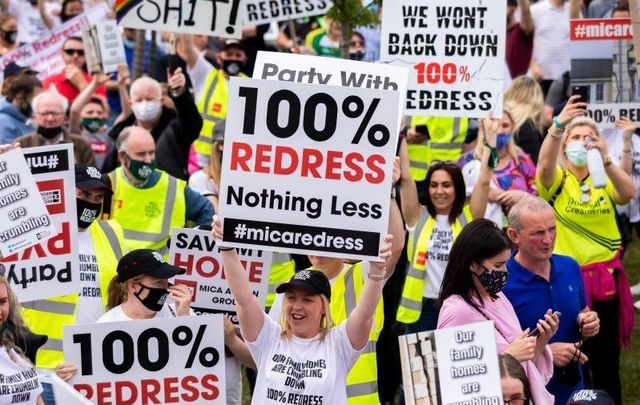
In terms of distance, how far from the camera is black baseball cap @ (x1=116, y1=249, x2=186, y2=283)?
28.8ft

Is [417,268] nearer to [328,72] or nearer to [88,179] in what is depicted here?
[88,179]

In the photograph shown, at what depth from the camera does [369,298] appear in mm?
8008

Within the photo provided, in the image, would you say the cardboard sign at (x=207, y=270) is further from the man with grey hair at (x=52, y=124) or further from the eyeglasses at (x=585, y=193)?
the man with grey hair at (x=52, y=124)

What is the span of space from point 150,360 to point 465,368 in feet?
6.31

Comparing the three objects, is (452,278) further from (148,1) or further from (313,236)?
(148,1)

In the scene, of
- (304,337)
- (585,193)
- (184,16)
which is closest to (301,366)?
(304,337)

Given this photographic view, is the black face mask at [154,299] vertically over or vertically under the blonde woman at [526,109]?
under

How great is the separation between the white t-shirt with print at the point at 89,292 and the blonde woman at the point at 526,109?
5731 mm

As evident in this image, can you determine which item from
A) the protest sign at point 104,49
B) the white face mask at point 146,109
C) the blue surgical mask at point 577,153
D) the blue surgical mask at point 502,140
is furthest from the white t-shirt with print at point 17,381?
the protest sign at point 104,49

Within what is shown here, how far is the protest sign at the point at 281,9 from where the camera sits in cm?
1381

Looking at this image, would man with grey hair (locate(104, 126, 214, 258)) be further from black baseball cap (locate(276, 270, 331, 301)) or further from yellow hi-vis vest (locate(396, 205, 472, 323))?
black baseball cap (locate(276, 270, 331, 301))

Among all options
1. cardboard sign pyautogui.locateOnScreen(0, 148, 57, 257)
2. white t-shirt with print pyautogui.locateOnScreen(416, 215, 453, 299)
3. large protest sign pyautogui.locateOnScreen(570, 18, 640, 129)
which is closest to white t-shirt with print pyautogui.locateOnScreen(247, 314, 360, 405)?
cardboard sign pyautogui.locateOnScreen(0, 148, 57, 257)

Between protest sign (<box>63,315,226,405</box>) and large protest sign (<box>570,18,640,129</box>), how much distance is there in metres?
4.14

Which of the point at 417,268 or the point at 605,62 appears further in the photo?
the point at 605,62
